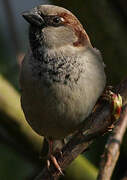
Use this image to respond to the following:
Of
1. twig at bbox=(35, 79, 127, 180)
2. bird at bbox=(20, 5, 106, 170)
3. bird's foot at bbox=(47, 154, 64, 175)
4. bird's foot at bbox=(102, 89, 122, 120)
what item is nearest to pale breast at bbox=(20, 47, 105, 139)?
bird at bbox=(20, 5, 106, 170)

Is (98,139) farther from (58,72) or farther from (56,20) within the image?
(56,20)

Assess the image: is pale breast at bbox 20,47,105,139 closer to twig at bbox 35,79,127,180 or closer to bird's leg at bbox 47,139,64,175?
bird's leg at bbox 47,139,64,175

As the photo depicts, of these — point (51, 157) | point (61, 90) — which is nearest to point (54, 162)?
point (51, 157)

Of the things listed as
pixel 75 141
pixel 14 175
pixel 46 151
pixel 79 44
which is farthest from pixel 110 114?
pixel 14 175

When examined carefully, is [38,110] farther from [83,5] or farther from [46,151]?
[83,5]

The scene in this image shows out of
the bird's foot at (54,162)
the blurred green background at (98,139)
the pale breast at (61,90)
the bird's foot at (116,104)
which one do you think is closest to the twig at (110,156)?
the bird's foot at (116,104)

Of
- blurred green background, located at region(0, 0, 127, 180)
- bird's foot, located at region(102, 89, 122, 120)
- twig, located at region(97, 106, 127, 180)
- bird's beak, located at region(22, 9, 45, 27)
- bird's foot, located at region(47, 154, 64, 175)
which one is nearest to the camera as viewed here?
twig, located at region(97, 106, 127, 180)
